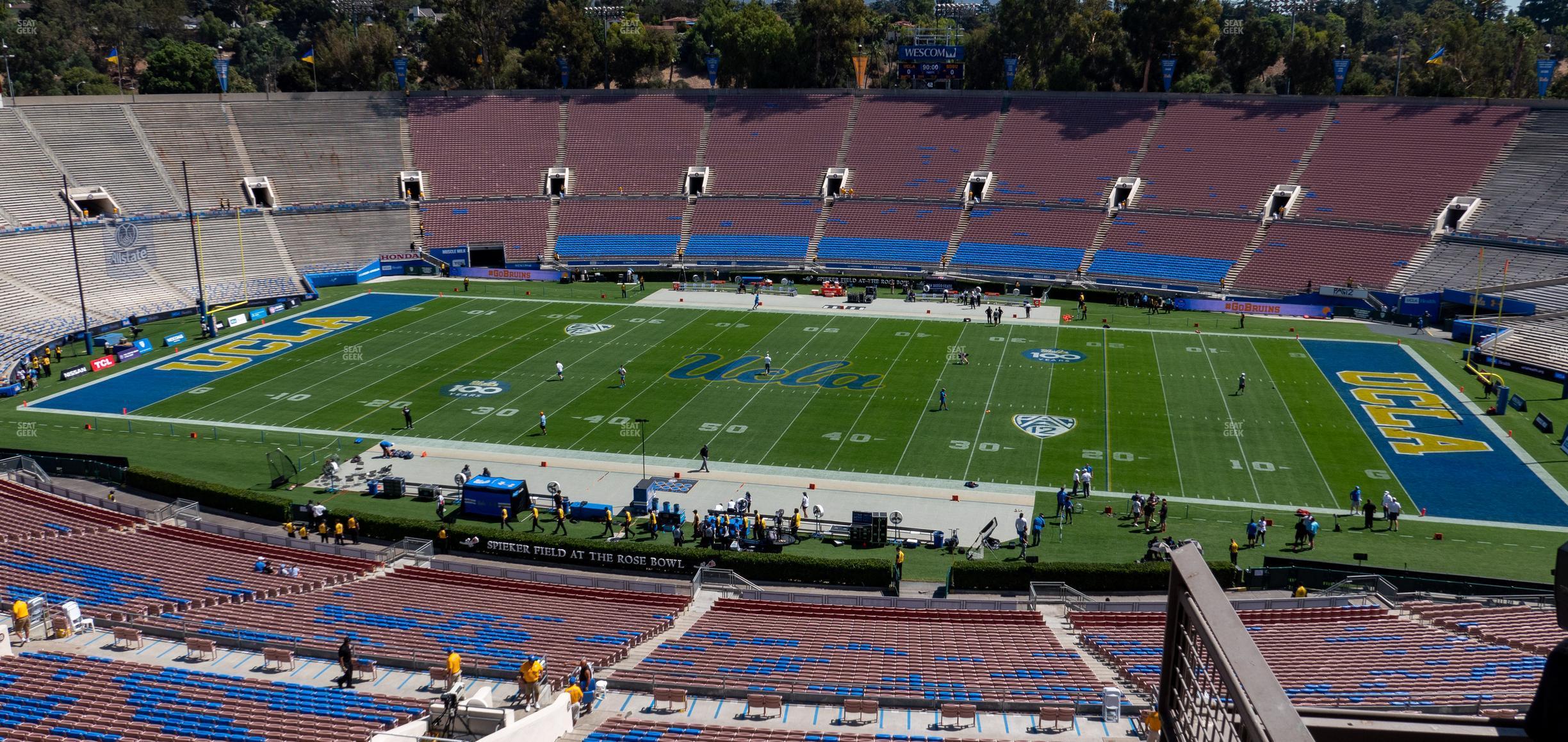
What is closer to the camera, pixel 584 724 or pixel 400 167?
pixel 584 724

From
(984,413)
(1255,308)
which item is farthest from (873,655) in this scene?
(1255,308)

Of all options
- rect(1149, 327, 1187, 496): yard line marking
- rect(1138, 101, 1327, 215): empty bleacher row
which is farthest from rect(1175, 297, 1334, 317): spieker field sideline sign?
rect(1138, 101, 1327, 215): empty bleacher row

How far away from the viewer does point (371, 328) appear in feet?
194

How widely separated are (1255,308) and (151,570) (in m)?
54.5

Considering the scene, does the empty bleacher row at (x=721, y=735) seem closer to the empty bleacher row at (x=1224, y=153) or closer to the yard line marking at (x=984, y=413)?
the yard line marking at (x=984, y=413)

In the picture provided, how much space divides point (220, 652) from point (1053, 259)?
56287mm

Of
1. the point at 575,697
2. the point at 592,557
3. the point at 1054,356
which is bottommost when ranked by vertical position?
the point at 592,557

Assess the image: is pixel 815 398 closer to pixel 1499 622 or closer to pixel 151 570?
pixel 151 570

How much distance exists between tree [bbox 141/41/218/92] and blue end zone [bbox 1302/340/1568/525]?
9358 cm

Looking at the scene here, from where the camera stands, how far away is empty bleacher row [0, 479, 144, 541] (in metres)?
30.5

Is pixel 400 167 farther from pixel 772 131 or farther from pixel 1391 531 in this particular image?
pixel 1391 531

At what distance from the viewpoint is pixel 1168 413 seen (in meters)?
45.0

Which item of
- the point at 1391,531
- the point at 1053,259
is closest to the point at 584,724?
the point at 1391,531

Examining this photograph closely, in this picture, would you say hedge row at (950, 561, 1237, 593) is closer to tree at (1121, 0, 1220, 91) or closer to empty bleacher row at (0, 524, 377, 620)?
empty bleacher row at (0, 524, 377, 620)
